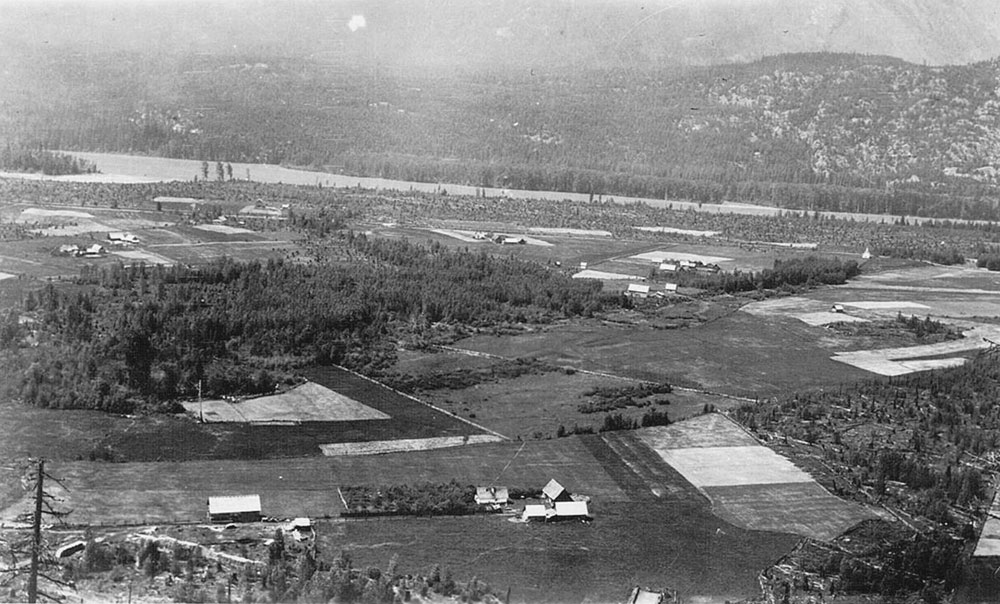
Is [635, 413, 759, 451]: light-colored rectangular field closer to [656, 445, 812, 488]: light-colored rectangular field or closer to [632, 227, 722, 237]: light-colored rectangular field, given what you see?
[656, 445, 812, 488]: light-colored rectangular field

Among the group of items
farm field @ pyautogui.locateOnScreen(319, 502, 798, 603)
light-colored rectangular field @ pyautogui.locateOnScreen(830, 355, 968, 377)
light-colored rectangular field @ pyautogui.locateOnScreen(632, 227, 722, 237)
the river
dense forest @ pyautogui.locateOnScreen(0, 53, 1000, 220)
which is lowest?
farm field @ pyautogui.locateOnScreen(319, 502, 798, 603)

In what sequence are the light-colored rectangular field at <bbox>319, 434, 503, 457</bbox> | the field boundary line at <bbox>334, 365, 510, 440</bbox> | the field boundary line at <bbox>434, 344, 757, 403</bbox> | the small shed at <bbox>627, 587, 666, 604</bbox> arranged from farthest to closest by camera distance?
the field boundary line at <bbox>434, 344, 757, 403</bbox> < the field boundary line at <bbox>334, 365, 510, 440</bbox> < the light-colored rectangular field at <bbox>319, 434, 503, 457</bbox> < the small shed at <bbox>627, 587, 666, 604</bbox>

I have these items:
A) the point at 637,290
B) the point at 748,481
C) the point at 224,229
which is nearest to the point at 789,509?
the point at 748,481

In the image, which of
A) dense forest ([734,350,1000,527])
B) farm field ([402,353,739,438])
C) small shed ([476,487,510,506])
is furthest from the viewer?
farm field ([402,353,739,438])

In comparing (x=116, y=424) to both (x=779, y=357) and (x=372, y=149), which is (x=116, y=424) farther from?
(x=372, y=149)

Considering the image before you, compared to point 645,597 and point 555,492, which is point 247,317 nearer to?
point 555,492

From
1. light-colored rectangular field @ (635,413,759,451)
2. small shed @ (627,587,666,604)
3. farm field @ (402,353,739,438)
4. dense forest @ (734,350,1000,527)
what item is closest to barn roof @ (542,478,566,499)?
small shed @ (627,587,666,604)
